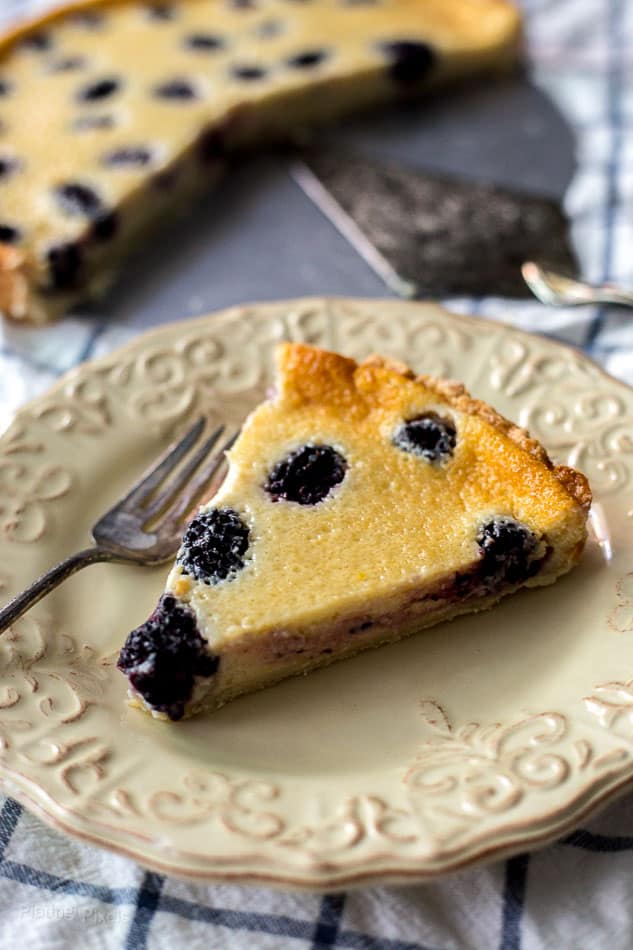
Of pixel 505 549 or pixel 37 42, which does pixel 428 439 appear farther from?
pixel 37 42

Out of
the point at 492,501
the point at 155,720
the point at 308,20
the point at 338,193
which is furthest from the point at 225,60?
the point at 155,720

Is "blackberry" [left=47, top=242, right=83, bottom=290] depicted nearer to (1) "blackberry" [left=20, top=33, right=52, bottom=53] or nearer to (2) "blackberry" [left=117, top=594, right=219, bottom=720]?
(1) "blackberry" [left=20, top=33, right=52, bottom=53]

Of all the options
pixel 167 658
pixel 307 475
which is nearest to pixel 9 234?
pixel 307 475

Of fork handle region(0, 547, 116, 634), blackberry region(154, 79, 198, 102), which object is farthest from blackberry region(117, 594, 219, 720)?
blackberry region(154, 79, 198, 102)

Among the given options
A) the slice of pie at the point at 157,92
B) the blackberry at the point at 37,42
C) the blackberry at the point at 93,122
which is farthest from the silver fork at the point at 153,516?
the blackberry at the point at 37,42

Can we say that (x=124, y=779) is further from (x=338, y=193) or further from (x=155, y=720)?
(x=338, y=193)

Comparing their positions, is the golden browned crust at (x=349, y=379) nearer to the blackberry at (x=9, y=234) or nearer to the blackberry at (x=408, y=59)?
the blackberry at (x=9, y=234)

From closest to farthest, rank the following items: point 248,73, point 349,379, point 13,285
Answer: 1. point 349,379
2. point 13,285
3. point 248,73
